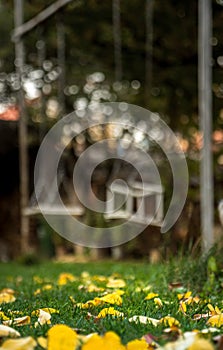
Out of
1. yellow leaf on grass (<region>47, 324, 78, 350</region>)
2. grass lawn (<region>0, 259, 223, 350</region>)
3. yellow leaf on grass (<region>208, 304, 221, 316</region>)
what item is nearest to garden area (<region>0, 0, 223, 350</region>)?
grass lawn (<region>0, 259, 223, 350</region>)

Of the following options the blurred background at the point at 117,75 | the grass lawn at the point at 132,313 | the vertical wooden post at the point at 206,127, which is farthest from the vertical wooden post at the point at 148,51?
the grass lawn at the point at 132,313

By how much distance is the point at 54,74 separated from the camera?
792 centimetres

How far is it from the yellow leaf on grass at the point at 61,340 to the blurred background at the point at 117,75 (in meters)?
3.98

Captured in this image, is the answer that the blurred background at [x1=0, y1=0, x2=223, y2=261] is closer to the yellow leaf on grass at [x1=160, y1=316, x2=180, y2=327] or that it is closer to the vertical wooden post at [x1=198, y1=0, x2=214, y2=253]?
the vertical wooden post at [x1=198, y1=0, x2=214, y2=253]

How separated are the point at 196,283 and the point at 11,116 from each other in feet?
22.6

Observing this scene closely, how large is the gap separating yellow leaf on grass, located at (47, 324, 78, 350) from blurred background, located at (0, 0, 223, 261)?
398 centimetres

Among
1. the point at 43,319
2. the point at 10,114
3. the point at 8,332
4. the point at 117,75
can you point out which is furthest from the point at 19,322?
the point at 10,114

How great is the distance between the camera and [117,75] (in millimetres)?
5844

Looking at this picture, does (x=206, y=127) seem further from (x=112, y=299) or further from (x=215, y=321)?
(x=215, y=321)

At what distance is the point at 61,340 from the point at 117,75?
497 centimetres

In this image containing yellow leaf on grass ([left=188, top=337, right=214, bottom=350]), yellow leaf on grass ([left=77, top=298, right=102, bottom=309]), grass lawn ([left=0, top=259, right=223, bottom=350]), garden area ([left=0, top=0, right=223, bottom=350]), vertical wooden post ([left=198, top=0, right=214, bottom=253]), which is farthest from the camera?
garden area ([left=0, top=0, right=223, bottom=350])

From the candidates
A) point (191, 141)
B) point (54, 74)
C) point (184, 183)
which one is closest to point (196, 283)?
point (184, 183)

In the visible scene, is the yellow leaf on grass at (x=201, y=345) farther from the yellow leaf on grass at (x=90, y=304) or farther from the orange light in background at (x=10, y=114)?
the orange light in background at (x=10, y=114)

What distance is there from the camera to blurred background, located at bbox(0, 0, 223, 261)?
588 cm
